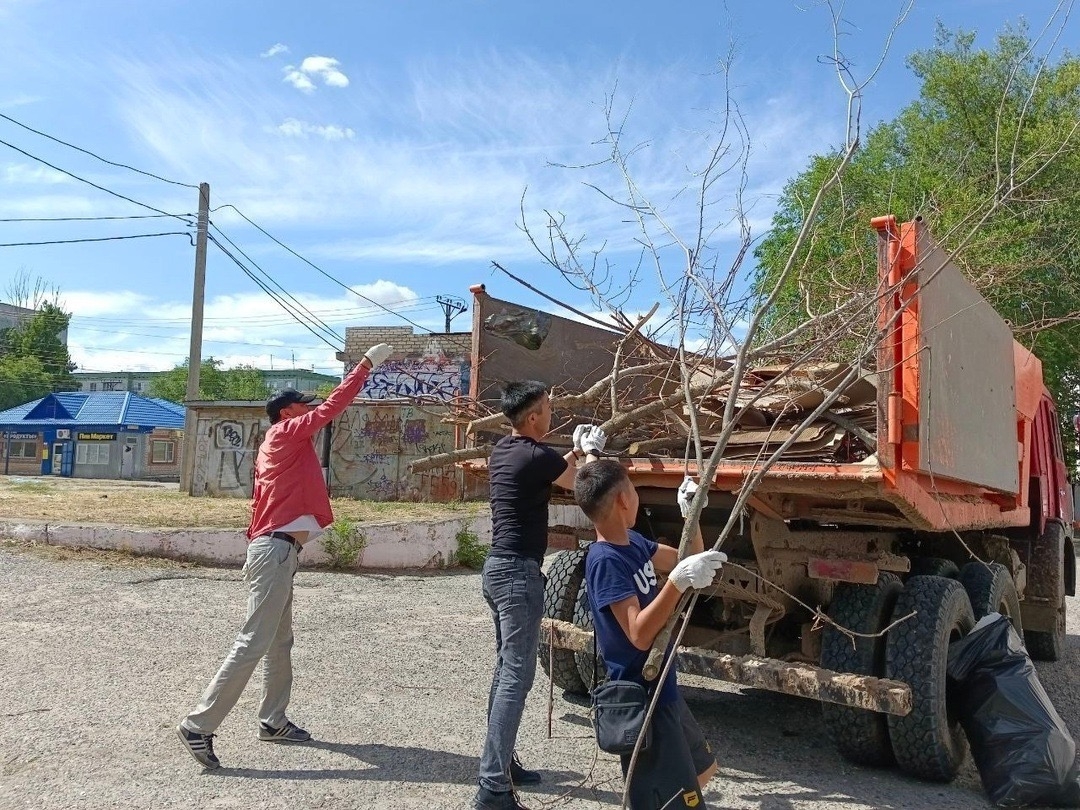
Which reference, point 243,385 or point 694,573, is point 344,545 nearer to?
point 694,573

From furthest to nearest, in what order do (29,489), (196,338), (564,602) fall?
(29,489)
(196,338)
(564,602)

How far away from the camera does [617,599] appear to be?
2768 millimetres

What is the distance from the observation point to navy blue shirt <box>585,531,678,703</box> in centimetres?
279

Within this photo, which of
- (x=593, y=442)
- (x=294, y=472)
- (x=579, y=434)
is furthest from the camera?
(x=294, y=472)

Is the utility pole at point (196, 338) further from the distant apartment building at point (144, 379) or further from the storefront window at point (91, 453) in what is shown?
the distant apartment building at point (144, 379)

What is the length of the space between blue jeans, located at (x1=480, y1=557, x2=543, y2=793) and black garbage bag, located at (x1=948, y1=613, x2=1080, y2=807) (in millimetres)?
2024

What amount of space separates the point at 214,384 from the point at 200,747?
60660mm

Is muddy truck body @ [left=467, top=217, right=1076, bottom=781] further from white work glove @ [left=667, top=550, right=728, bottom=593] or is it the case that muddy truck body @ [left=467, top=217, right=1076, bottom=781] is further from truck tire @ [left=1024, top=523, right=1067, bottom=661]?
truck tire @ [left=1024, top=523, right=1067, bottom=661]

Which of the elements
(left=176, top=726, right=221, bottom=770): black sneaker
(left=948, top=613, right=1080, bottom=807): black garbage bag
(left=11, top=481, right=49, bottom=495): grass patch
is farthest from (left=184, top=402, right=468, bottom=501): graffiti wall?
(left=948, top=613, right=1080, bottom=807): black garbage bag

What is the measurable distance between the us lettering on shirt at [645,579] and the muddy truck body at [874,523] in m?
1.03

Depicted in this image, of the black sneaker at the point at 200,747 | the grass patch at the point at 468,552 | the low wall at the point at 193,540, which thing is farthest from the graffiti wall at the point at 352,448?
the black sneaker at the point at 200,747

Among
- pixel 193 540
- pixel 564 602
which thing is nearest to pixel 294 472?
pixel 564 602

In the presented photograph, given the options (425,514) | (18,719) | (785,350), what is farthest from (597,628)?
(425,514)

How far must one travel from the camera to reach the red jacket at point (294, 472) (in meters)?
4.22
